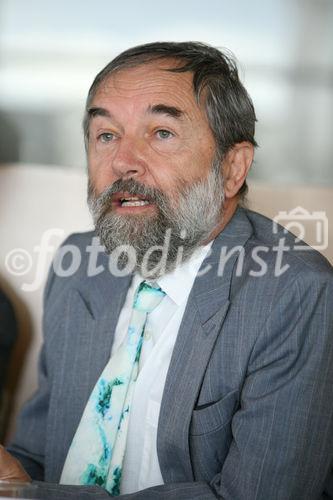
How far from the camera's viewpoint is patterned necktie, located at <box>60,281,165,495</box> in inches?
43.0

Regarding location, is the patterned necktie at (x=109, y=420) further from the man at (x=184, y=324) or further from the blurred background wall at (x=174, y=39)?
the blurred background wall at (x=174, y=39)

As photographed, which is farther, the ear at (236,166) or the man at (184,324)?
the ear at (236,166)

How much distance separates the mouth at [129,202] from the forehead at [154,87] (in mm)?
134

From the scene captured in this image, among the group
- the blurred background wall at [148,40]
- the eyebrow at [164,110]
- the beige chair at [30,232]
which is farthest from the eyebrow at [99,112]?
the blurred background wall at [148,40]

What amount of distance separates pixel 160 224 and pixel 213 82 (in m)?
0.22

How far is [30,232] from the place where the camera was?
5.02ft

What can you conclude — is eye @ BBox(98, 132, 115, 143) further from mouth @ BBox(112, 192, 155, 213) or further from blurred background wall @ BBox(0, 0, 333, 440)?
blurred background wall @ BBox(0, 0, 333, 440)

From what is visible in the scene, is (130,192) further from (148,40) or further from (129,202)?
(148,40)

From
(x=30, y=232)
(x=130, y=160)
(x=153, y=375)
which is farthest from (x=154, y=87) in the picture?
(x=30, y=232)

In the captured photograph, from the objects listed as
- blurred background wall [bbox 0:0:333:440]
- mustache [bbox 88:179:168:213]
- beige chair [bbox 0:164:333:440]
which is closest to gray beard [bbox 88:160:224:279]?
mustache [bbox 88:179:168:213]

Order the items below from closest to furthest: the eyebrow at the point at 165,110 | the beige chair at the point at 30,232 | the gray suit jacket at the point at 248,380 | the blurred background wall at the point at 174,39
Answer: the gray suit jacket at the point at 248,380 < the eyebrow at the point at 165,110 < the beige chair at the point at 30,232 < the blurred background wall at the point at 174,39

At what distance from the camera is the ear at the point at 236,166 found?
1166 millimetres

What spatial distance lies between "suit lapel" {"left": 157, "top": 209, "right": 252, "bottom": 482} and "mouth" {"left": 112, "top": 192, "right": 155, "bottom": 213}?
14 cm

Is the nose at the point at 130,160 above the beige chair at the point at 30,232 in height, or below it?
above
